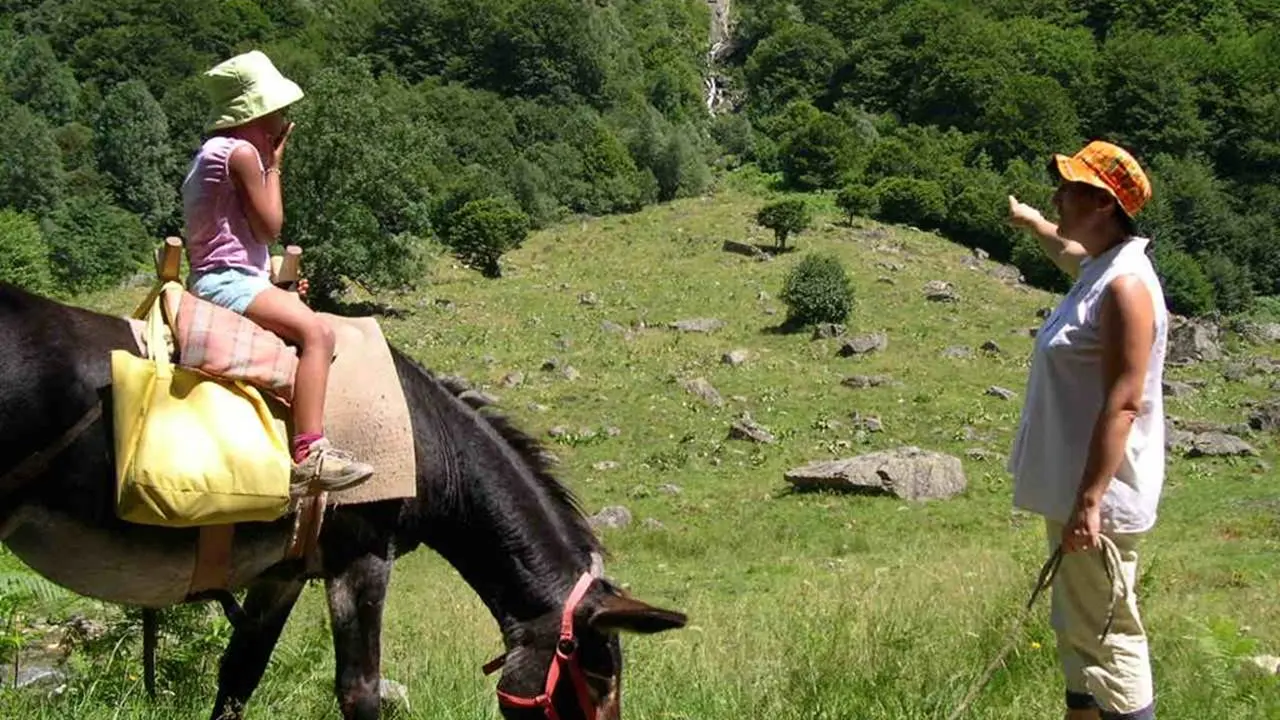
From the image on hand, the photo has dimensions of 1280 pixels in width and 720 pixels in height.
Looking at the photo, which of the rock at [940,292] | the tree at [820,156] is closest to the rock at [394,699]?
the rock at [940,292]

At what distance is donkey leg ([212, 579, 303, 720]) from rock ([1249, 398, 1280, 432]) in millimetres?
26323

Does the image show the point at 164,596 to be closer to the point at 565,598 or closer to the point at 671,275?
the point at 565,598

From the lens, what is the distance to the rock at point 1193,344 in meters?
35.2

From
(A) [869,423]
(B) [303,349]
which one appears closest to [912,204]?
(A) [869,423]

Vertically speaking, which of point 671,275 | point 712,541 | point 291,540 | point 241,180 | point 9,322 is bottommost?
point 671,275

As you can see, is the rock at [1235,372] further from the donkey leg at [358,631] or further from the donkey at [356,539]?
the donkey leg at [358,631]

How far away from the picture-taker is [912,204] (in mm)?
58188

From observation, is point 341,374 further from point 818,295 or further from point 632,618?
point 818,295

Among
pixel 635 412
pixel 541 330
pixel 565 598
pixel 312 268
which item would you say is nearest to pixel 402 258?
pixel 312 268

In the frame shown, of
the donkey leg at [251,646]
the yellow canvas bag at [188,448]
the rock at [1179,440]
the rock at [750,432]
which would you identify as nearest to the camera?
the yellow canvas bag at [188,448]

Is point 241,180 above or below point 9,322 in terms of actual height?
above

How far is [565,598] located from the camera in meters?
3.90

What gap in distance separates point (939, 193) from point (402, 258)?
30.0m

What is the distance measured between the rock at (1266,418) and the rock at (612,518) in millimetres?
15204
